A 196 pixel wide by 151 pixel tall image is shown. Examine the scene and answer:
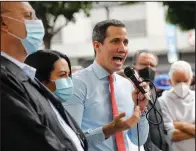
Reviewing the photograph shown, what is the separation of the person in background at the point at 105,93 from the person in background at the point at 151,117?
0.59 feet

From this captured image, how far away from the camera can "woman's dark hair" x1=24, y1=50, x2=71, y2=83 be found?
7.60 feet

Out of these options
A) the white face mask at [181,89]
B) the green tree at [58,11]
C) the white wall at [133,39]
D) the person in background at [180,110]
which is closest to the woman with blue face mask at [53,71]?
the person in background at [180,110]

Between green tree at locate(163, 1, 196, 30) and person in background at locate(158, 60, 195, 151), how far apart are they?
670 centimetres

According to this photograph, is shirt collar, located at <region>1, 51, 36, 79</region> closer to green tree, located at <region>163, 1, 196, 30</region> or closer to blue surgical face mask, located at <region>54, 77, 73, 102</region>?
blue surgical face mask, located at <region>54, 77, 73, 102</region>

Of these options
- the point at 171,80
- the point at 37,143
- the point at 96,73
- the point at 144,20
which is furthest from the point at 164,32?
the point at 37,143

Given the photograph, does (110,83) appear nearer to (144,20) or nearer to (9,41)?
(9,41)

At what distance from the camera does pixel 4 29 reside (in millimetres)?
1606

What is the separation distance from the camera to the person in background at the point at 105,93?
90.3 inches

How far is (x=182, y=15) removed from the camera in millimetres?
10711

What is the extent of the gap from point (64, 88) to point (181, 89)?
1.76m

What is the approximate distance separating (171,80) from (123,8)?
12017 millimetres

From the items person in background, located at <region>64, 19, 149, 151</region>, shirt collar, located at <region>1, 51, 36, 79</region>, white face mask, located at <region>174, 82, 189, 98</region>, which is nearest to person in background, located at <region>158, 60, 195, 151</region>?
white face mask, located at <region>174, 82, 189, 98</region>

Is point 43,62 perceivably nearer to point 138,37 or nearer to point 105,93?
point 105,93

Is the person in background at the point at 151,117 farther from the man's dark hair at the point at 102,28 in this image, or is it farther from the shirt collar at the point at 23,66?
the shirt collar at the point at 23,66
